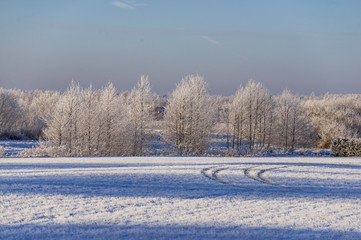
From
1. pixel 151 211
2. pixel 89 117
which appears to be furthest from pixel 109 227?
pixel 89 117

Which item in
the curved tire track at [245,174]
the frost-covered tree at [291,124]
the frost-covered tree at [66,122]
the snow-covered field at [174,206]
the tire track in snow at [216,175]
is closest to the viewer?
the snow-covered field at [174,206]

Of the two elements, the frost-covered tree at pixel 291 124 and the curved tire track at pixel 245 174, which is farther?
the frost-covered tree at pixel 291 124

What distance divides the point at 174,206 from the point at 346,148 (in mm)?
21163

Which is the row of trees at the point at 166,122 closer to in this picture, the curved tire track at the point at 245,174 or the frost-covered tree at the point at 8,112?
the frost-covered tree at the point at 8,112

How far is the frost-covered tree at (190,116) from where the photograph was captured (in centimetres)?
3722

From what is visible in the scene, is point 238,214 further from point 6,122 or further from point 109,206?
point 6,122

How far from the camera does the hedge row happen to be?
84.5 feet

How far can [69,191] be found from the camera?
9.41m

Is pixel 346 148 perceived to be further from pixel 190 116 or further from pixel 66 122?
pixel 66 122

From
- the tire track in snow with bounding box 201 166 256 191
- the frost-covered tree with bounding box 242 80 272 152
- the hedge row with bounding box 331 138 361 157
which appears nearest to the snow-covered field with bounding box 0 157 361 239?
the tire track in snow with bounding box 201 166 256 191

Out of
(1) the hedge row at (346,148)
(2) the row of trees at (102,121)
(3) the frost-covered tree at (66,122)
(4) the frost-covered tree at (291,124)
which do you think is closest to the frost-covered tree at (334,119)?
(4) the frost-covered tree at (291,124)

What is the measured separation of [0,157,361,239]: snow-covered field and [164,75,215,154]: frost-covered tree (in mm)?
24236

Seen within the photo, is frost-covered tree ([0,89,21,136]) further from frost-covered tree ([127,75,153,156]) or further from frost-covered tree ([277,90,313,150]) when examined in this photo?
frost-covered tree ([277,90,313,150])

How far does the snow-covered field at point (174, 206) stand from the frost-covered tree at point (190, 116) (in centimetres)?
2424
